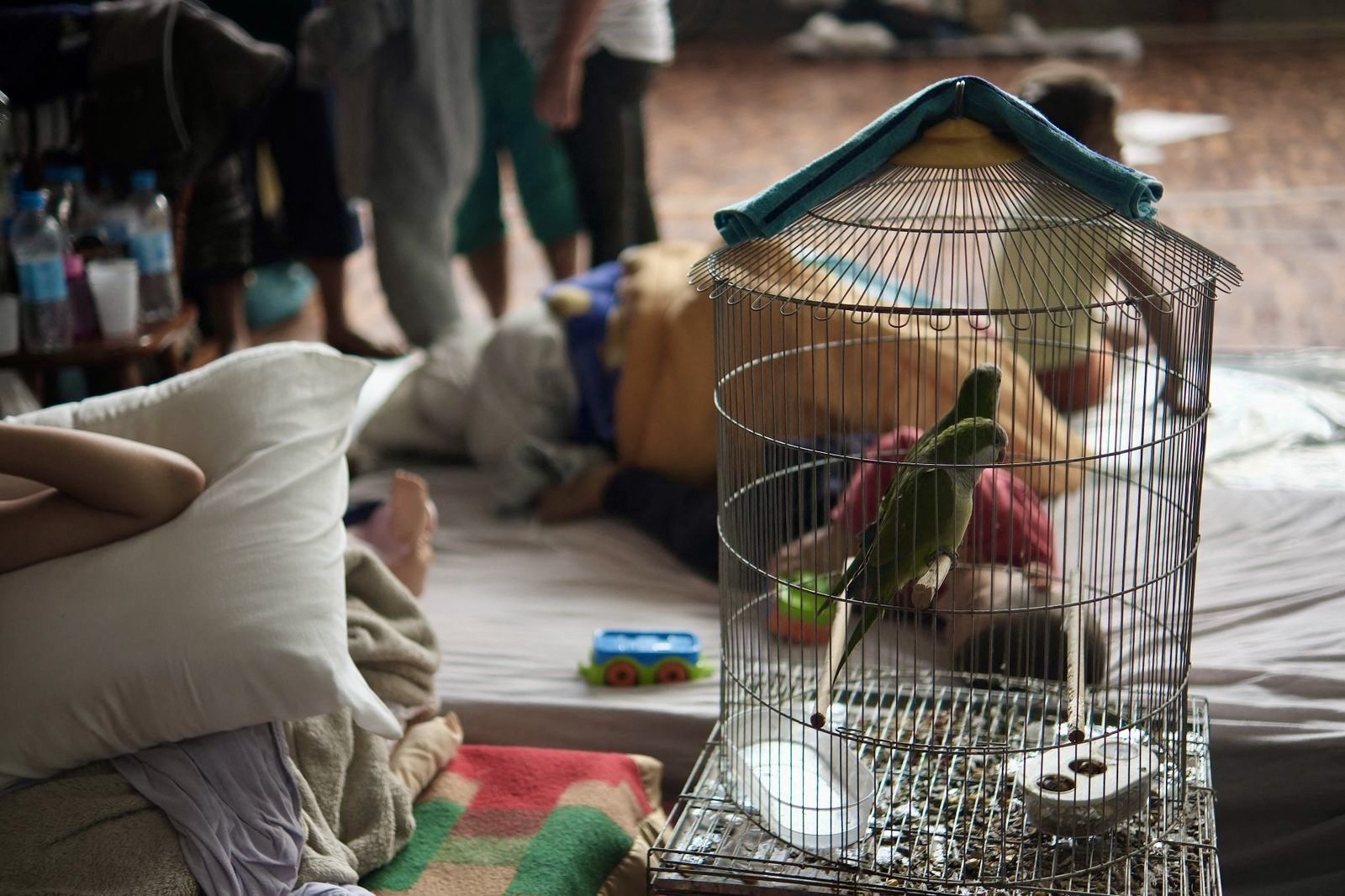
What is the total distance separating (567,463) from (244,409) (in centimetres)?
91

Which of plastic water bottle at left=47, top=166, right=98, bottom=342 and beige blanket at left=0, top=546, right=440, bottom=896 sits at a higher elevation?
plastic water bottle at left=47, top=166, right=98, bottom=342

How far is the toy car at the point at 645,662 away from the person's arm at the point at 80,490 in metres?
0.63

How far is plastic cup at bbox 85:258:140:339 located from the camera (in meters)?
2.13

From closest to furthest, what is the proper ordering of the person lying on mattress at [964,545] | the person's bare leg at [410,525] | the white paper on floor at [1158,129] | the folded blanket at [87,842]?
the folded blanket at [87,842]
the person lying on mattress at [964,545]
the person's bare leg at [410,525]
the white paper on floor at [1158,129]

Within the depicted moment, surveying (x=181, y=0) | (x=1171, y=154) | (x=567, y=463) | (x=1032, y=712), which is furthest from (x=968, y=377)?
(x=1171, y=154)

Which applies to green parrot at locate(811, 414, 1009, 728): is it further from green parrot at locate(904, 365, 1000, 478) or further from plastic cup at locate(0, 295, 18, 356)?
plastic cup at locate(0, 295, 18, 356)

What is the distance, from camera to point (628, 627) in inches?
73.7

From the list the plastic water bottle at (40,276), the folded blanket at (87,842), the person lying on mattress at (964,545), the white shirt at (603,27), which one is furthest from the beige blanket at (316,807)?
the white shirt at (603,27)

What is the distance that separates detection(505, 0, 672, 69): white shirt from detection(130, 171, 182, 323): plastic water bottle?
88cm

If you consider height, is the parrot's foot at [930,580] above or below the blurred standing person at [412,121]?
below

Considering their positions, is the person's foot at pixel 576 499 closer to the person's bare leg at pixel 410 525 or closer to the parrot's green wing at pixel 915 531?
the person's bare leg at pixel 410 525

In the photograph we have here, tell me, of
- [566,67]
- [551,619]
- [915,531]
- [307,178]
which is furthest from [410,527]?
[307,178]

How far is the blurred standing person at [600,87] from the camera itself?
2.75m

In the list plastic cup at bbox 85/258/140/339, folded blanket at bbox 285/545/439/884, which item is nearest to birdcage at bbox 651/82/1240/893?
folded blanket at bbox 285/545/439/884
